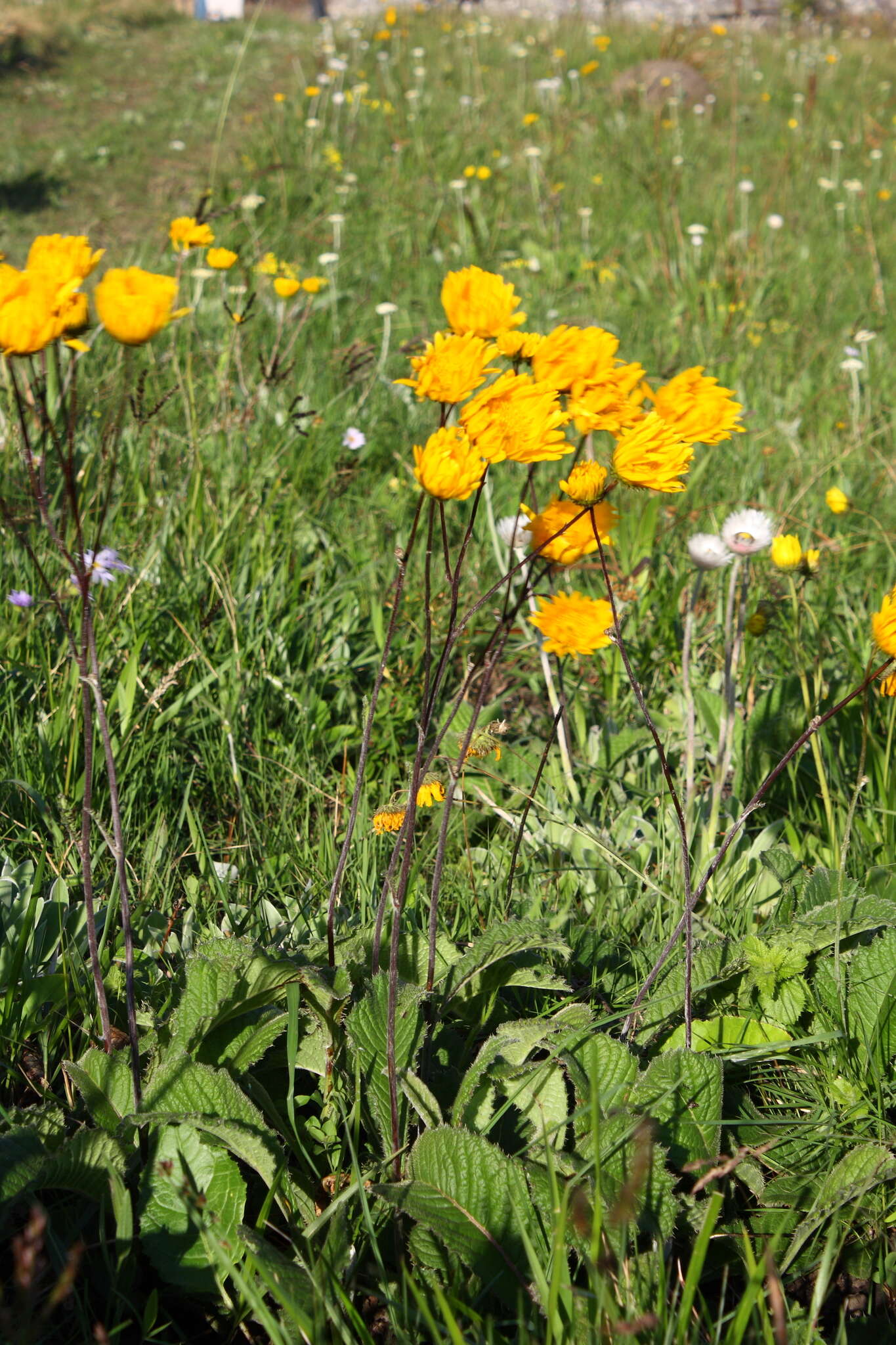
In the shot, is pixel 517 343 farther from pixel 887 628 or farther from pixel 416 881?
pixel 416 881

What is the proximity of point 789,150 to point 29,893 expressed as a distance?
7.13 m

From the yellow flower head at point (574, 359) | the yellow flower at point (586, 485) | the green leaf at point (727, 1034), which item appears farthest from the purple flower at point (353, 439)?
the green leaf at point (727, 1034)

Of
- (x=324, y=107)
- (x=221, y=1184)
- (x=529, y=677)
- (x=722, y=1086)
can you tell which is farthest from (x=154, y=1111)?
(x=324, y=107)

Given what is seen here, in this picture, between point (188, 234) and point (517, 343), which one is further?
point (188, 234)

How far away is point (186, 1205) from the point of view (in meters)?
0.95

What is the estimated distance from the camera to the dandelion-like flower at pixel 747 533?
4.90ft

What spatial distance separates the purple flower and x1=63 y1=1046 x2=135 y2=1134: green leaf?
1887mm

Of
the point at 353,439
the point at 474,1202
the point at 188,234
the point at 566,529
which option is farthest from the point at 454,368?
the point at 353,439

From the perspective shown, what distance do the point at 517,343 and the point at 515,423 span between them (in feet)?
0.67

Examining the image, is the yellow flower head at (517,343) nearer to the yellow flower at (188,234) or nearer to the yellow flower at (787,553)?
the yellow flower at (787,553)

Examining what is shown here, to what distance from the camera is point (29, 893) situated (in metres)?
1.22

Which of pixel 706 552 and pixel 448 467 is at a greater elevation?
pixel 448 467

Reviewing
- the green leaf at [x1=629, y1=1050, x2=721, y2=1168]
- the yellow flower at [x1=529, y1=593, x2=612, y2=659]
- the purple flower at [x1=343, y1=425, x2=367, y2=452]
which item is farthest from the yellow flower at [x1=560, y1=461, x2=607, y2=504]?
the purple flower at [x1=343, y1=425, x2=367, y2=452]

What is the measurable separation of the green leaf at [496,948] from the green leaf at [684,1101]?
173 millimetres
